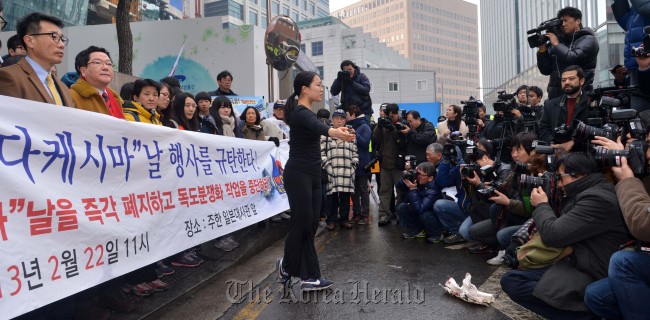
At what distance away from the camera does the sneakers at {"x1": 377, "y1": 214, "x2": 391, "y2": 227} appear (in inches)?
304

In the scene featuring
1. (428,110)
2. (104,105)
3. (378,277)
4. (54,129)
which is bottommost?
(378,277)

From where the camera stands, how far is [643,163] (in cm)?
279

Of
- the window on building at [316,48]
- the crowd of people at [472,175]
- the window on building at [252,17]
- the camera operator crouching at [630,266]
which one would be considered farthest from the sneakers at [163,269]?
the window on building at [252,17]

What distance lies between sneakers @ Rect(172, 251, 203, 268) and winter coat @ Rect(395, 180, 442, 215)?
9.80 feet

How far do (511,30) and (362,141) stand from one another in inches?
3101

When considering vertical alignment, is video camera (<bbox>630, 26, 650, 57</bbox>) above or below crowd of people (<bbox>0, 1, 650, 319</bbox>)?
above

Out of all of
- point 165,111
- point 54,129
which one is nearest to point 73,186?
point 54,129

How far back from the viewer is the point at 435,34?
159m

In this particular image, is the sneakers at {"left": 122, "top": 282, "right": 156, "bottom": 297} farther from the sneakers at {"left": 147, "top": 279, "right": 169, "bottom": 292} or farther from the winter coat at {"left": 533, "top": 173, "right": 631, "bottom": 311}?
the winter coat at {"left": 533, "top": 173, "right": 631, "bottom": 311}

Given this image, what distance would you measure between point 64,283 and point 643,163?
3386 mm

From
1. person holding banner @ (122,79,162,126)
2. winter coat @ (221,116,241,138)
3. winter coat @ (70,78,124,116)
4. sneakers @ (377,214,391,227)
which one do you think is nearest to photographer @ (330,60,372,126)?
sneakers @ (377,214,391,227)

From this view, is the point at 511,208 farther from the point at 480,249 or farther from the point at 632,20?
the point at 632,20

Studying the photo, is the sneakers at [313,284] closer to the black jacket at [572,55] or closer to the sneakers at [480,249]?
the sneakers at [480,249]

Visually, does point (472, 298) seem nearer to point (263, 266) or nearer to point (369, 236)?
point (263, 266)
